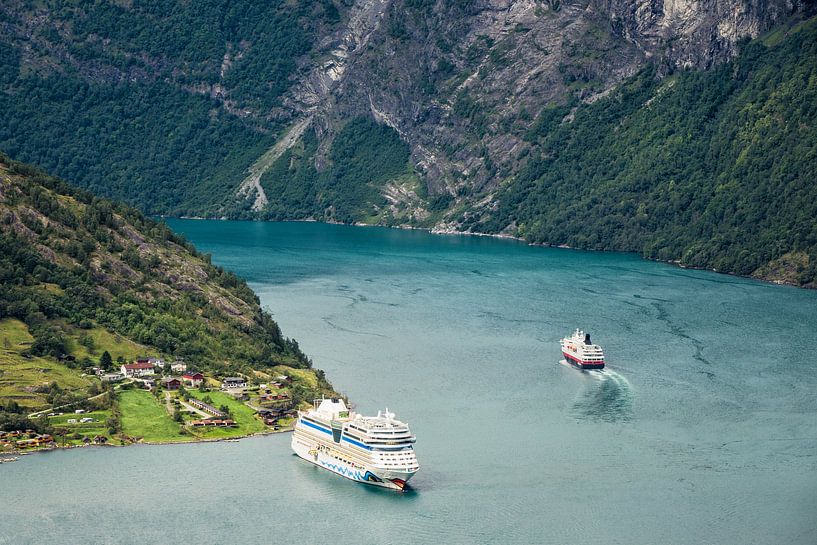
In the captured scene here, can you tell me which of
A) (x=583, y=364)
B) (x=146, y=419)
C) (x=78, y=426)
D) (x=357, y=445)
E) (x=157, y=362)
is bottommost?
(x=78, y=426)

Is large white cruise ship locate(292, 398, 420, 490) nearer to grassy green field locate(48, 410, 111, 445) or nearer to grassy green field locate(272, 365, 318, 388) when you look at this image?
grassy green field locate(48, 410, 111, 445)

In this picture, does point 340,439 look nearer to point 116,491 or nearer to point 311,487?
point 311,487

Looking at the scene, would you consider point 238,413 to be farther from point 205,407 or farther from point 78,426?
A: point 78,426

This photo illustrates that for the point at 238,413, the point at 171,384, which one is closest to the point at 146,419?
the point at 238,413

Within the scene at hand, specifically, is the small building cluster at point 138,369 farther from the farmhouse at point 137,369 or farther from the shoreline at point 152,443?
the shoreline at point 152,443

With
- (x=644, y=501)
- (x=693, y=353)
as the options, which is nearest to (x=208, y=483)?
(x=644, y=501)

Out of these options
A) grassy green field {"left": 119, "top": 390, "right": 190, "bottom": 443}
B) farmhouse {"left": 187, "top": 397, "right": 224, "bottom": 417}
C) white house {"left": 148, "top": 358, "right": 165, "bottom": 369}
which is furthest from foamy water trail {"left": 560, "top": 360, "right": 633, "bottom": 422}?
white house {"left": 148, "top": 358, "right": 165, "bottom": 369}

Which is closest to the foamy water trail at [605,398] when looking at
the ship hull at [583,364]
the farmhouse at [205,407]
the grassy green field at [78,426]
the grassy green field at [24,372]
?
the ship hull at [583,364]
